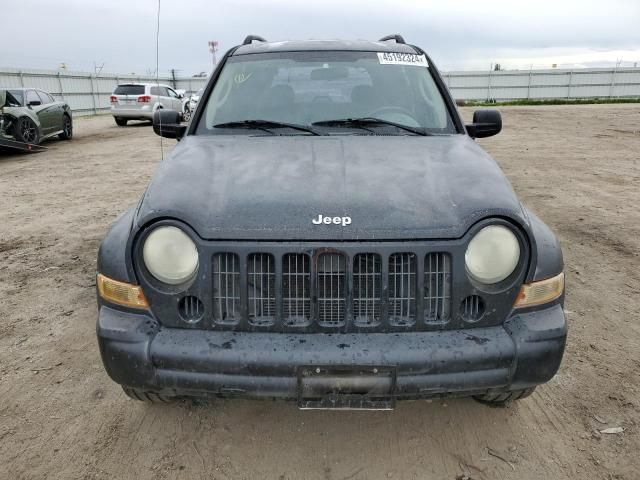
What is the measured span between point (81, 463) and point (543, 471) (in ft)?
6.98

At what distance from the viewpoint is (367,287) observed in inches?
84.4

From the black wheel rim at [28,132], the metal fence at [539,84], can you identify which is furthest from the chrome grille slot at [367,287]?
the metal fence at [539,84]

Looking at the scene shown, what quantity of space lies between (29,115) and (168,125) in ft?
34.1

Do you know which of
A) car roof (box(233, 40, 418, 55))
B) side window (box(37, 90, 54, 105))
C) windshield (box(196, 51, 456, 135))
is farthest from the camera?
side window (box(37, 90, 54, 105))

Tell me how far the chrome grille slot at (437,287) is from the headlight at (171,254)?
967 mm

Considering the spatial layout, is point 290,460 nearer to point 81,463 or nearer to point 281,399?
point 281,399

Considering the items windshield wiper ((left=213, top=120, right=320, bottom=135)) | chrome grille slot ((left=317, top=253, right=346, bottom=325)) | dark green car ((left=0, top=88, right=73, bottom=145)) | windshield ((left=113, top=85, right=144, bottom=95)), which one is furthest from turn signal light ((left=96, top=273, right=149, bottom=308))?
windshield ((left=113, top=85, right=144, bottom=95))

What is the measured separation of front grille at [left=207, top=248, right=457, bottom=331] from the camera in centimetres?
212

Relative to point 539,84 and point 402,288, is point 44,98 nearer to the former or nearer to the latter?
point 402,288

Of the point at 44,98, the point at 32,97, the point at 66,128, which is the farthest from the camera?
the point at 66,128

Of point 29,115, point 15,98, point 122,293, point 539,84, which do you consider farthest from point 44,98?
point 539,84

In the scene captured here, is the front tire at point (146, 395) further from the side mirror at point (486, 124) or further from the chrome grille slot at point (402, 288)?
the side mirror at point (486, 124)

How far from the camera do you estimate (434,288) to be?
2.15 meters

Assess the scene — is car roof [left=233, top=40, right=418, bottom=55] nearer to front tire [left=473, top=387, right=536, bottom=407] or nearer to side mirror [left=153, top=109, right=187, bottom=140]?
side mirror [left=153, top=109, right=187, bottom=140]
